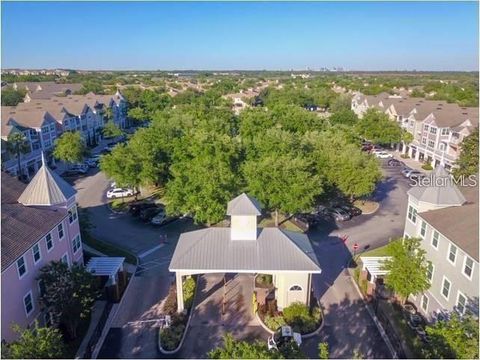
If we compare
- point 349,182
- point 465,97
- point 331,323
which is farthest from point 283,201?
point 465,97

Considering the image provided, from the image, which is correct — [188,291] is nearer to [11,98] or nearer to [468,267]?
[468,267]

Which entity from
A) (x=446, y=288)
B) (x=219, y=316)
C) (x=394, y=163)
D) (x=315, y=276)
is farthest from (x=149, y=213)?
(x=394, y=163)

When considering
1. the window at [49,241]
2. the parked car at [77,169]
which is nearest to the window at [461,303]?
the window at [49,241]

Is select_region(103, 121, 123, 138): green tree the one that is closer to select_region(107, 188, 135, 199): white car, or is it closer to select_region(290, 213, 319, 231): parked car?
select_region(107, 188, 135, 199): white car

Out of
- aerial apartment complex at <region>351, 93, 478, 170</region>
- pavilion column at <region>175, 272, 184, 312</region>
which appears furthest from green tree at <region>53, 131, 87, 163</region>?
aerial apartment complex at <region>351, 93, 478, 170</region>

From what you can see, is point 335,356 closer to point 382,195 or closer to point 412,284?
point 412,284
